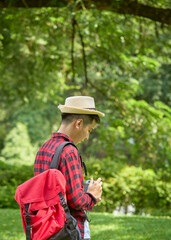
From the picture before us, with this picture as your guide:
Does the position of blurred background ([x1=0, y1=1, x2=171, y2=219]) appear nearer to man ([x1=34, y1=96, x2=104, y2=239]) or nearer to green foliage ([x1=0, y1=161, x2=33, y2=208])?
green foliage ([x1=0, y1=161, x2=33, y2=208])

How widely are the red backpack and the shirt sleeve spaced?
2.5 inches

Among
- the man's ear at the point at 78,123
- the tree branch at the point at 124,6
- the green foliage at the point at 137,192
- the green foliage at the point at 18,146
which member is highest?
the tree branch at the point at 124,6

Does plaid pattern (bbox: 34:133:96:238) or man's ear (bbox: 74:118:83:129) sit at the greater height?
man's ear (bbox: 74:118:83:129)

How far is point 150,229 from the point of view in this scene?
6.90 m

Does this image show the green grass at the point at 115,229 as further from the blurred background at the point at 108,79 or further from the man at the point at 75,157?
the man at the point at 75,157

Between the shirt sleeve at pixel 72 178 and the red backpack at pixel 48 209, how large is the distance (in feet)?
0.21

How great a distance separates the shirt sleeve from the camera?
2.39 m

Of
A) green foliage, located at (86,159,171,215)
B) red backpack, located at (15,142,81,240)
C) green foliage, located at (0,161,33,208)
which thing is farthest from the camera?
green foliage, located at (86,159,171,215)

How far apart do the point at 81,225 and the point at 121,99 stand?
781 cm

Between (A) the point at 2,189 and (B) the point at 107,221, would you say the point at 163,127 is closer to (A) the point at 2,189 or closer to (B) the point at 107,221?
(B) the point at 107,221

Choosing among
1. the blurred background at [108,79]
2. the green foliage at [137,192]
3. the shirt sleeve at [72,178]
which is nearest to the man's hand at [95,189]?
the shirt sleeve at [72,178]

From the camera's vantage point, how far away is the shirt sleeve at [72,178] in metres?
2.39

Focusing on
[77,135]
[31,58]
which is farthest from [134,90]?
[77,135]

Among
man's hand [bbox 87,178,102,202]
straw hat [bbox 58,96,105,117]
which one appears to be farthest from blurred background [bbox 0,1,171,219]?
man's hand [bbox 87,178,102,202]
